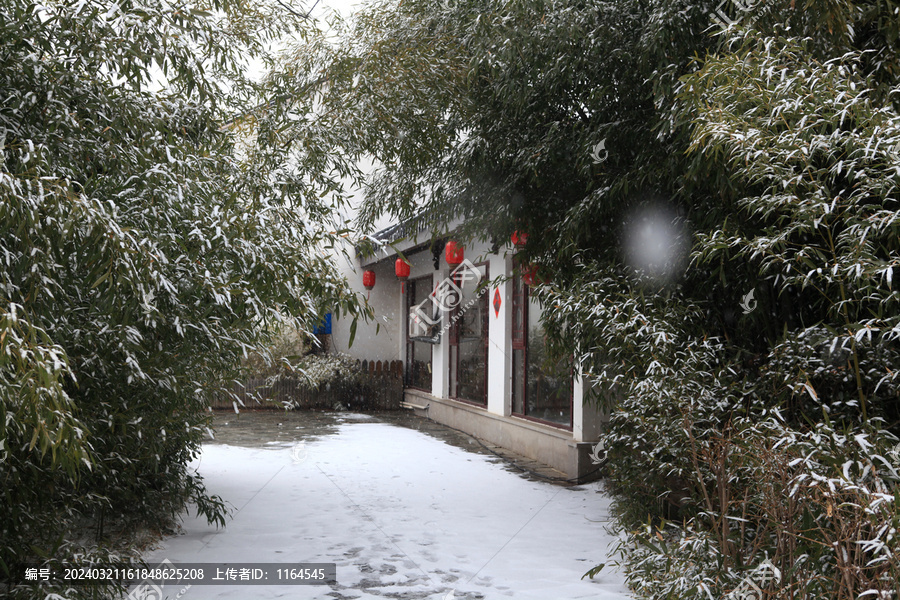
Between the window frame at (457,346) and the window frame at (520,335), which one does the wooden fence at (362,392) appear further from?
the window frame at (520,335)

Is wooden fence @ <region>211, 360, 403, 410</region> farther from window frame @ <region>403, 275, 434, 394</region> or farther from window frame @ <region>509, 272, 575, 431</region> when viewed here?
window frame @ <region>509, 272, 575, 431</region>

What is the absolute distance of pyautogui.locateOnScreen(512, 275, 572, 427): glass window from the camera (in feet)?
23.8

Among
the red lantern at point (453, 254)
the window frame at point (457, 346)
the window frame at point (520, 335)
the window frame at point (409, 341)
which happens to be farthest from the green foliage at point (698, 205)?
the window frame at point (409, 341)

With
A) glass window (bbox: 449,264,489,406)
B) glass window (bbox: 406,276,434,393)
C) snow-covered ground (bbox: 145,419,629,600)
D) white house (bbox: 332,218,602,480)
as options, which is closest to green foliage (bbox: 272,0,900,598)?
snow-covered ground (bbox: 145,419,629,600)

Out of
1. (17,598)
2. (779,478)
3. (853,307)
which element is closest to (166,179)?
(17,598)

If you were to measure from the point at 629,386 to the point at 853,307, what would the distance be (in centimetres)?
110

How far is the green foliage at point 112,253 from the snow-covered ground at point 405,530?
108cm

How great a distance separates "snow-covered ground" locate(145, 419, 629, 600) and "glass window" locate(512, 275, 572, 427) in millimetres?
816

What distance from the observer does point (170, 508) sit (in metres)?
4.53

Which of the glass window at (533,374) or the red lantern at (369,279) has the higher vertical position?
the red lantern at (369,279)

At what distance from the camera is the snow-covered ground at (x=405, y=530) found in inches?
147

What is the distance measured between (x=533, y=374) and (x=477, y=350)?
1921 mm

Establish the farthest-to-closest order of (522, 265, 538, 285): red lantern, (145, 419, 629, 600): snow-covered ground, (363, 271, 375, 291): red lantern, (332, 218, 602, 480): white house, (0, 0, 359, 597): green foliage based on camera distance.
Answer: (363, 271, 375, 291): red lantern
(332, 218, 602, 480): white house
(522, 265, 538, 285): red lantern
(145, 419, 629, 600): snow-covered ground
(0, 0, 359, 597): green foliage

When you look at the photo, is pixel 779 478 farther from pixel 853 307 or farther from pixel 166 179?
pixel 166 179
